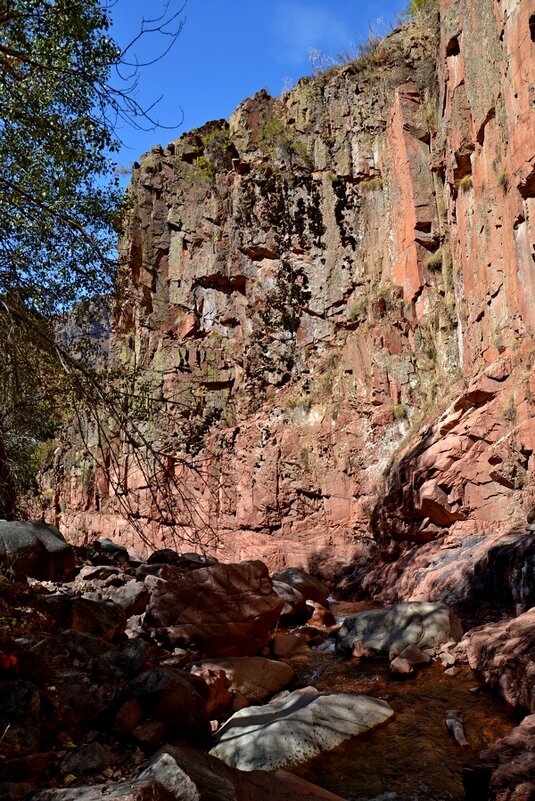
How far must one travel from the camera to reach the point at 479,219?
15.2 m

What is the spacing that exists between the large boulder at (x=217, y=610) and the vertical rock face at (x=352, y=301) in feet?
4.33

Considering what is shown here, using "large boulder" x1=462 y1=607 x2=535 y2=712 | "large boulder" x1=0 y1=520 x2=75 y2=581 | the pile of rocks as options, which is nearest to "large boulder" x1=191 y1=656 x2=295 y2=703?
the pile of rocks

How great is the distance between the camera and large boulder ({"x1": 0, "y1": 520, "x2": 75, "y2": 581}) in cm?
805

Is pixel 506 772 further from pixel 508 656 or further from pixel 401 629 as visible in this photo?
pixel 401 629

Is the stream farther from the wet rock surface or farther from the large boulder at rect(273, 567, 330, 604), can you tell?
the large boulder at rect(273, 567, 330, 604)

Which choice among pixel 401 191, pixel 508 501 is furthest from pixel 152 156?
pixel 508 501

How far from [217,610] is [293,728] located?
330 centimetres

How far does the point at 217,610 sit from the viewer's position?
28.6 feet

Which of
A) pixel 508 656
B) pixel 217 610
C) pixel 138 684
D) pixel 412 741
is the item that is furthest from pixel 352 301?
pixel 138 684

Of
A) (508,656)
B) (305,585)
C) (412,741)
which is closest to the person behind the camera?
(412,741)

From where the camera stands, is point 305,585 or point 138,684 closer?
point 138,684

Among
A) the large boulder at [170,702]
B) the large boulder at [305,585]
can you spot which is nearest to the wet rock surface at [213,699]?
the large boulder at [170,702]

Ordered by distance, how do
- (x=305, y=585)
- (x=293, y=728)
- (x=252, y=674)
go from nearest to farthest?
1. (x=293, y=728)
2. (x=252, y=674)
3. (x=305, y=585)

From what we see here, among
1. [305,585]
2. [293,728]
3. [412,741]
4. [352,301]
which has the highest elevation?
[352,301]
